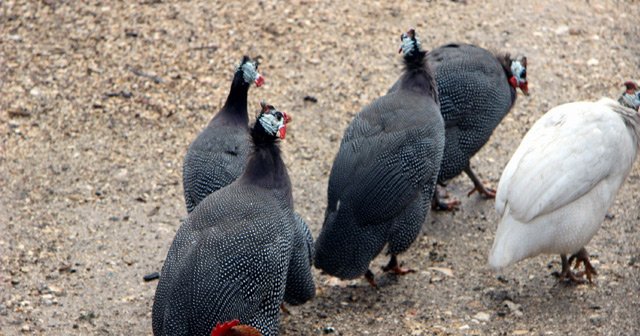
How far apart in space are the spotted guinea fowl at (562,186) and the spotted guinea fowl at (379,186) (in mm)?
462

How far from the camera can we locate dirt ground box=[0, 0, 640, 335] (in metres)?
5.26

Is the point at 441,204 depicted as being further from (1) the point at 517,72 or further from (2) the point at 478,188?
(1) the point at 517,72

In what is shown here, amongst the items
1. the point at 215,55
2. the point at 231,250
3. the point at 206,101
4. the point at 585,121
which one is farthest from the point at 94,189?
the point at 585,121

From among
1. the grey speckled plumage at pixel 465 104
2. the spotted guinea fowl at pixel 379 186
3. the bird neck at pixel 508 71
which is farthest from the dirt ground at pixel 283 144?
the bird neck at pixel 508 71

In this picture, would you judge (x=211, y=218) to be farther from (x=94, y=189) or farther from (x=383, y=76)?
(x=383, y=76)

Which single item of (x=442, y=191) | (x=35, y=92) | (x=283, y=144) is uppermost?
(x=35, y=92)

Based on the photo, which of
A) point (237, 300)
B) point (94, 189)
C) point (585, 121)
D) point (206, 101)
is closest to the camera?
point (237, 300)

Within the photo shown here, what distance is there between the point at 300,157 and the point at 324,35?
1449 mm

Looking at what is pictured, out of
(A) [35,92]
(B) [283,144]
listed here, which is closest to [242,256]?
(B) [283,144]

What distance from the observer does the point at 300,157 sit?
667 cm

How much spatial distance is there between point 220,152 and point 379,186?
89 centimetres

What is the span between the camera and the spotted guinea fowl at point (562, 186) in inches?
199

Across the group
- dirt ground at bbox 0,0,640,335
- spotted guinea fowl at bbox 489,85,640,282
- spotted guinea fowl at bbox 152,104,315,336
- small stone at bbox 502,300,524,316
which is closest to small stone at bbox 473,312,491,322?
dirt ground at bbox 0,0,640,335

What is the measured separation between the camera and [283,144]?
6.76 meters
